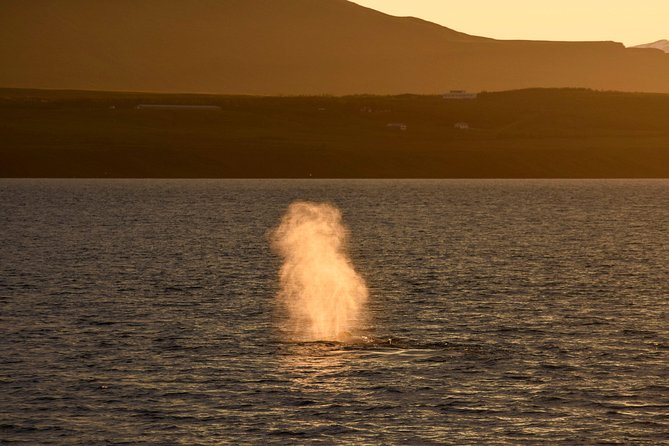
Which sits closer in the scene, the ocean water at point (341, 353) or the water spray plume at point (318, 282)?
the ocean water at point (341, 353)

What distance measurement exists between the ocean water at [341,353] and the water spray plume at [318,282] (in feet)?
4.63

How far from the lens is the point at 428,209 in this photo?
18338cm

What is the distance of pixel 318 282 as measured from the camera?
84625 mm

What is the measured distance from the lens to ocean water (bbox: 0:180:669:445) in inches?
1602

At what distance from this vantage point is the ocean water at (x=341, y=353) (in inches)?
1602

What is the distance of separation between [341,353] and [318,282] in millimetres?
31048

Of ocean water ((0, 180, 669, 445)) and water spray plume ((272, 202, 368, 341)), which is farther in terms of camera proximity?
water spray plume ((272, 202, 368, 341))

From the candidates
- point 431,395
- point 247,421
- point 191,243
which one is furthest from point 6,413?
point 191,243

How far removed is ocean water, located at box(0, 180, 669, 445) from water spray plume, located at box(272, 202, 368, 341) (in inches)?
55.6

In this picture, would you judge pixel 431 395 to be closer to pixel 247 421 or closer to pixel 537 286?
pixel 247 421

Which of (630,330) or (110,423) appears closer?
(110,423)

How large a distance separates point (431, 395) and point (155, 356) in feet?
45.0

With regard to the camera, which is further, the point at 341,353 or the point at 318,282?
the point at 318,282

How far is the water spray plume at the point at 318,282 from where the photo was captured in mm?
62344
